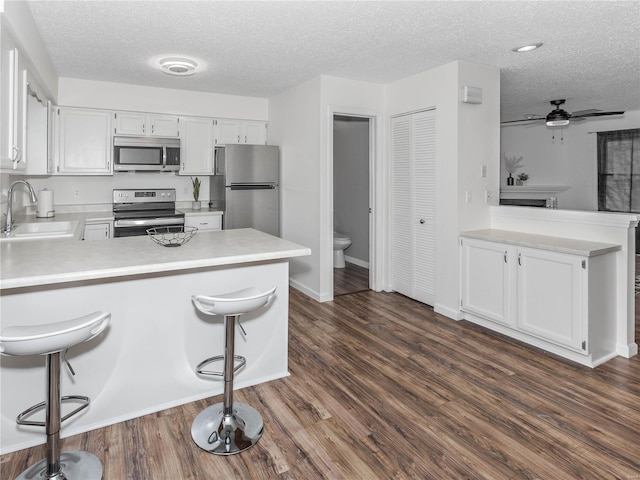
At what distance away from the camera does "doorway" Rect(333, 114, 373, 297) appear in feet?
20.7

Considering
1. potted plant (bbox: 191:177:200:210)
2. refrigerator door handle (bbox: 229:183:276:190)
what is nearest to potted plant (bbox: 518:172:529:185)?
refrigerator door handle (bbox: 229:183:276:190)

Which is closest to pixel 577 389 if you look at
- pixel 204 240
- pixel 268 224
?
pixel 204 240

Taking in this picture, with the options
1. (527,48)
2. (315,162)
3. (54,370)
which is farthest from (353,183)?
(54,370)

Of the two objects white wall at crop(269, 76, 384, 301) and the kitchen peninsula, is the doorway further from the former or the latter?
the kitchen peninsula

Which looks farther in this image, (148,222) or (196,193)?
(196,193)

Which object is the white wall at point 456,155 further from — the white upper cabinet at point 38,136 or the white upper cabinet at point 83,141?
the white upper cabinet at point 38,136

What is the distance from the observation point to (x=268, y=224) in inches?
210

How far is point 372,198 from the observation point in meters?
4.85

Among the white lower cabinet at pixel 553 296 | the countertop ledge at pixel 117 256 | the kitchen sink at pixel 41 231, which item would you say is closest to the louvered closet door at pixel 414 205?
the white lower cabinet at pixel 553 296

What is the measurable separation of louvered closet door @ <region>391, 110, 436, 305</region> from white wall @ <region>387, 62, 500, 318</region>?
0.13m

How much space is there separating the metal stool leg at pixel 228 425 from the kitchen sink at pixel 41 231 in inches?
69.1

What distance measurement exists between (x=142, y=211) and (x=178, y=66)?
75.1 inches

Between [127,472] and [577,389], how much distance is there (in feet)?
8.63

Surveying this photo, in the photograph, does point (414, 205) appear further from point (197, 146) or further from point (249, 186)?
point (197, 146)
